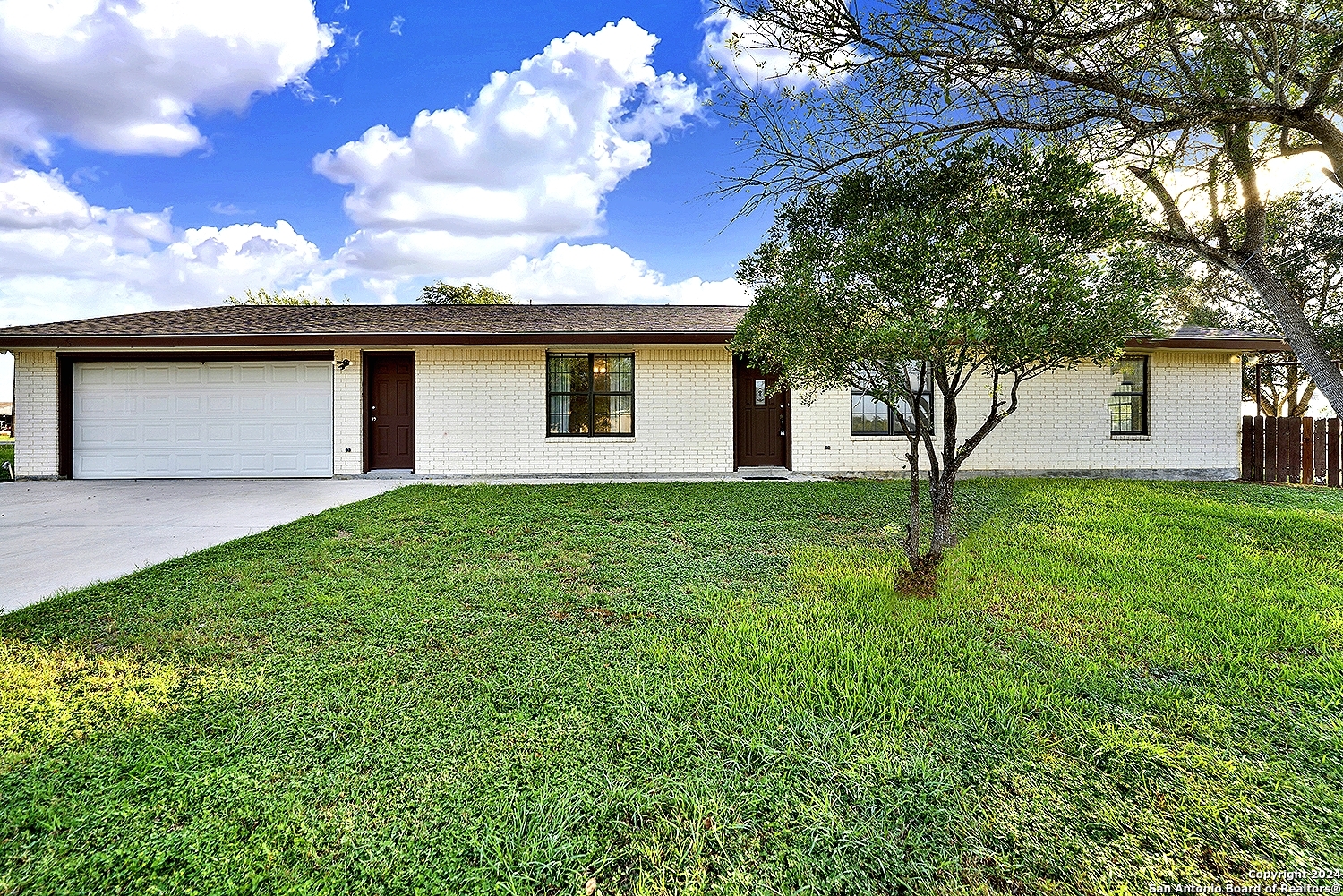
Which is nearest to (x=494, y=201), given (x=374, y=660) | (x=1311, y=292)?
(x=374, y=660)

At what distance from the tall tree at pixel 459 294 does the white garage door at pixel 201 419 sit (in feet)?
61.9

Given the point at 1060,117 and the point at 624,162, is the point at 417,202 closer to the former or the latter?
the point at 624,162

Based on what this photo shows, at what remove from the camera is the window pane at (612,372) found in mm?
10203

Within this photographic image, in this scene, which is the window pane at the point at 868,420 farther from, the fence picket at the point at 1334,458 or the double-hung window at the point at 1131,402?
the fence picket at the point at 1334,458

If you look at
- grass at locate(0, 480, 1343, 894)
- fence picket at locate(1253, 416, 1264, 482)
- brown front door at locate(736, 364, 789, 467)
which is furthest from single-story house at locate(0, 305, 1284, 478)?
grass at locate(0, 480, 1343, 894)

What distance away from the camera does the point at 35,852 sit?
1.60 meters

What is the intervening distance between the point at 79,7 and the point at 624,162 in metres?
8.80

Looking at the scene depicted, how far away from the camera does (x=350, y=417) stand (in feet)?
33.5

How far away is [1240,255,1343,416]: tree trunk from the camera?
686 centimetres

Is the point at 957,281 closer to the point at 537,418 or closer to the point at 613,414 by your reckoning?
the point at 613,414

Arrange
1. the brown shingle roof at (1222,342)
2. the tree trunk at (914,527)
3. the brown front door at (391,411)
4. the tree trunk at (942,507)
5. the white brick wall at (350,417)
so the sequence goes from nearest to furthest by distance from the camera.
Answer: the tree trunk at (942,507)
the tree trunk at (914,527)
the brown shingle roof at (1222,342)
the white brick wall at (350,417)
the brown front door at (391,411)

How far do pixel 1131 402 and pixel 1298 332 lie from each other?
348cm

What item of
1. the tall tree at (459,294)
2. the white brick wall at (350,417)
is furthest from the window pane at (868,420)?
the tall tree at (459,294)

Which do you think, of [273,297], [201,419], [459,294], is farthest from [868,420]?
[273,297]
